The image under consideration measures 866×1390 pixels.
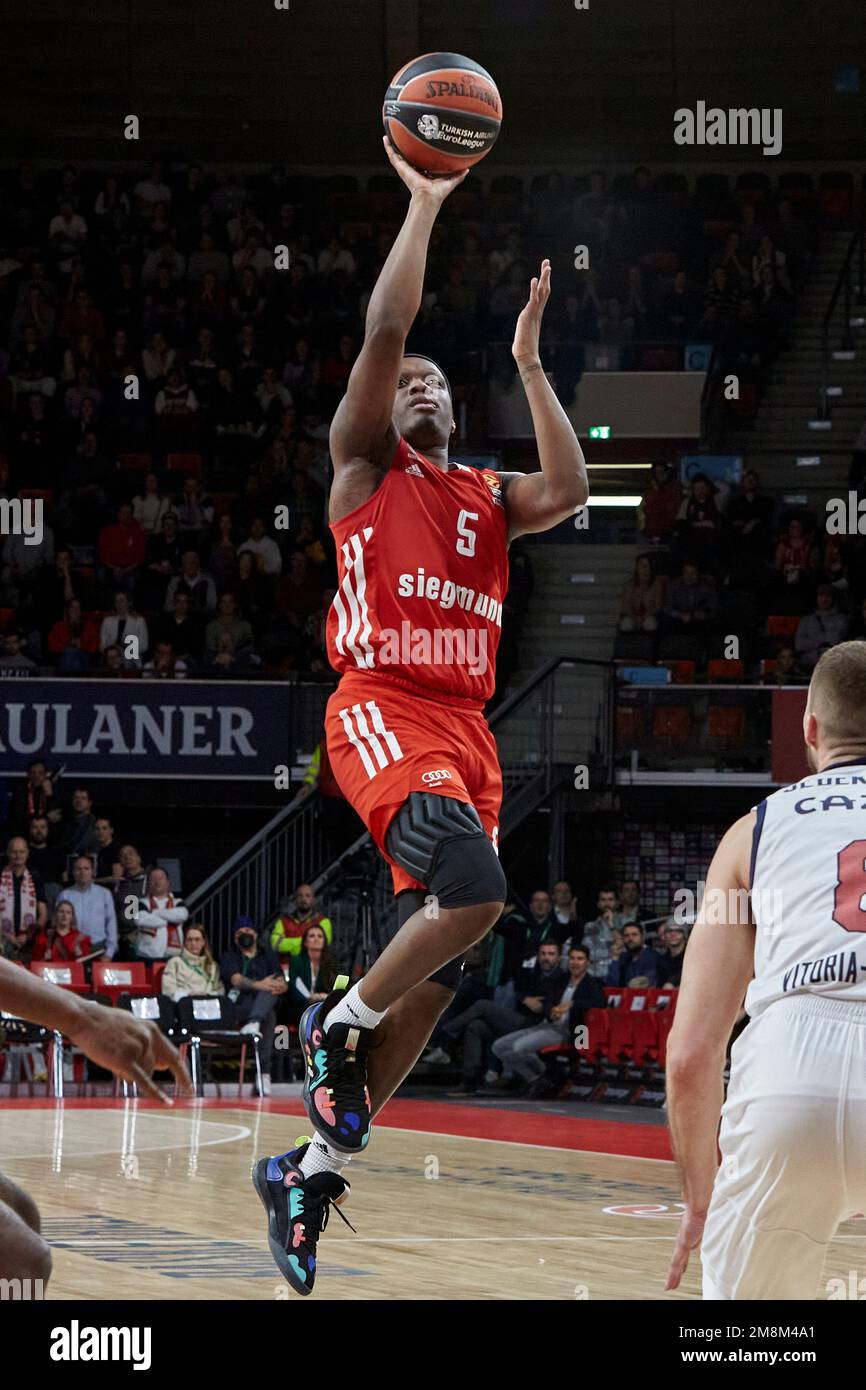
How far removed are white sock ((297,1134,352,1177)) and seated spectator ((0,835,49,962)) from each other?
11.5m

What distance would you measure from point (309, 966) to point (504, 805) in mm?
2986

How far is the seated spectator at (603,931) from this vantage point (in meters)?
16.3

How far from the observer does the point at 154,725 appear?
18.1 m

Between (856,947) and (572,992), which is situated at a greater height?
(856,947)

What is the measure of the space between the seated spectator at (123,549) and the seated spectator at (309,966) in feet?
17.7

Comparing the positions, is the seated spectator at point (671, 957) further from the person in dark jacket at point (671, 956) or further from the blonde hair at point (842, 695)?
the blonde hair at point (842, 695)

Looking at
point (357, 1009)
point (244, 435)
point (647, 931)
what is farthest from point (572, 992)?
point (357, 1009)

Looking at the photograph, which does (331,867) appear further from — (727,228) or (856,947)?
(856,947)

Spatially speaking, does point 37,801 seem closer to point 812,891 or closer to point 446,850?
point 446,850

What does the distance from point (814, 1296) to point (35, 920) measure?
1338 cm

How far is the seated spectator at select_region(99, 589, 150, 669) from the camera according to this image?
60.8 feet

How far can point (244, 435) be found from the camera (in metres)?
21.3

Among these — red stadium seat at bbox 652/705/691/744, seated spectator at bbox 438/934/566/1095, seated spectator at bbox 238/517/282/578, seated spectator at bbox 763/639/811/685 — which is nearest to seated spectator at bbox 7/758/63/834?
seated spectator at bbox 238/517/282/578

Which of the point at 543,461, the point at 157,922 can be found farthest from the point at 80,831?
the point at 543,461
